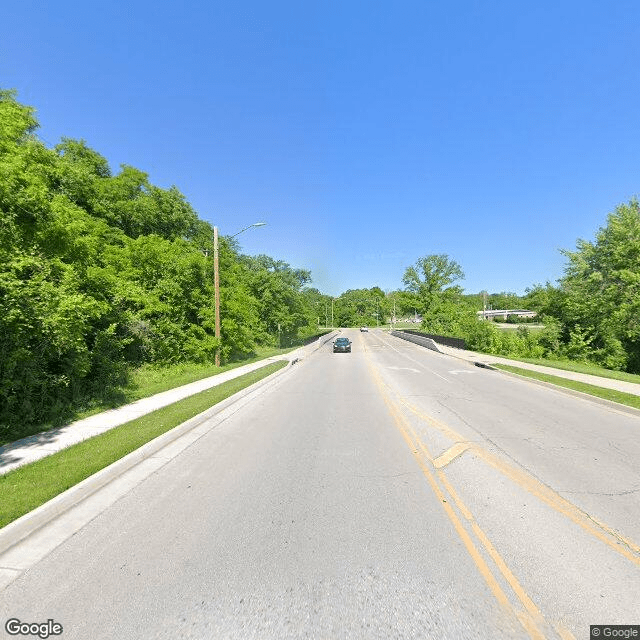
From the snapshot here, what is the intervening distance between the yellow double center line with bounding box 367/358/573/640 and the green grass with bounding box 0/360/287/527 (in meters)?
4.70

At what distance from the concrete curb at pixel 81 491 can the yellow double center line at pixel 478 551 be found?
168 inches

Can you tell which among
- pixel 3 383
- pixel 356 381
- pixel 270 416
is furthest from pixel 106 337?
pixel 356 381

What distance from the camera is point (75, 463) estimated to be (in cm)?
550

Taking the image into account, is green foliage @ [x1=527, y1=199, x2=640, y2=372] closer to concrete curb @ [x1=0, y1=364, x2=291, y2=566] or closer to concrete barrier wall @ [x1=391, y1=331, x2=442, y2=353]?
concrete barrier wall @ [x1=391, y1=331, x2=442, y2=353]

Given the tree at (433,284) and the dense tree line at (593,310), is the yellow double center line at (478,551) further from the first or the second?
the tree at (433,284)

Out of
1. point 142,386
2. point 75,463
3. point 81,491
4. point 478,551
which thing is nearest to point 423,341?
point 142,386

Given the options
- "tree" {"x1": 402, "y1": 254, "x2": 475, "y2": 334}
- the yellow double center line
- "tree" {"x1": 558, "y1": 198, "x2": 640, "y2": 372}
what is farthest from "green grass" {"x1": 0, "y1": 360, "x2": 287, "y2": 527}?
"tree" {"x1": 402, "y1": 254, "x2": 475, "y2": 334}

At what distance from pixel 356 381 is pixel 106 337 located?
9316mm

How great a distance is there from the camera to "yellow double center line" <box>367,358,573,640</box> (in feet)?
8.64

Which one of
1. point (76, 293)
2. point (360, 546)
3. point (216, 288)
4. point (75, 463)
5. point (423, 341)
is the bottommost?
point (360, 546)

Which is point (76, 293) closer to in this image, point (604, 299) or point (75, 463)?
point (75, 463)

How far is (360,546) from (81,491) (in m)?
3.60

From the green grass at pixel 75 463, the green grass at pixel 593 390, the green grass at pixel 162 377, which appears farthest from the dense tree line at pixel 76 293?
the green grass at pixel 593 390

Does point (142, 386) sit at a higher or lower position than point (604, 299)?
lower
